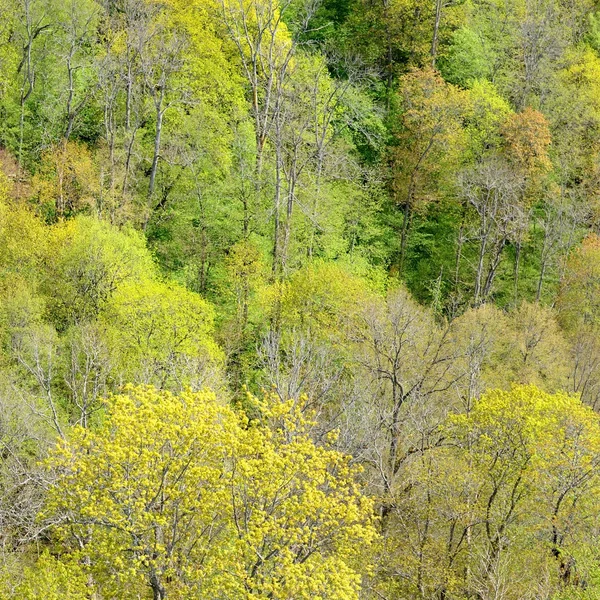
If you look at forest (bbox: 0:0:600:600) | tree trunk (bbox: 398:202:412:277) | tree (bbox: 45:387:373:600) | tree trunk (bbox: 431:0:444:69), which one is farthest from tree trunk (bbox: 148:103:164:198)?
tree (bbox: 45:387:373:600)

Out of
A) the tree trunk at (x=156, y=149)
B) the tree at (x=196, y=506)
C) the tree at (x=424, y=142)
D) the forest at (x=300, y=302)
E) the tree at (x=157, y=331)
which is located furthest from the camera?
the tree at (x=424, y=142)

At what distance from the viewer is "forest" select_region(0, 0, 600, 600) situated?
2381 cm

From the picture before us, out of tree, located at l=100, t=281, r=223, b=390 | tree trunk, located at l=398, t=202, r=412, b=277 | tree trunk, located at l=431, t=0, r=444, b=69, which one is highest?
tree trunk, located at l=431, t=0, r=444, b=69

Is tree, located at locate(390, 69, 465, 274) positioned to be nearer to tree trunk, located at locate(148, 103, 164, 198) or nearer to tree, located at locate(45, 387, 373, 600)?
tree trunk, located at locate(148, 103, 164, 198)

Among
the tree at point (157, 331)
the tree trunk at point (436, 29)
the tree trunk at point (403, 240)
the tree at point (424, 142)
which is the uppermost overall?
the tree trunk at point (436, 29)

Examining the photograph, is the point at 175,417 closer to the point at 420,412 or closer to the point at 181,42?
the point at 420,412

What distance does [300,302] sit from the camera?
44156 mm

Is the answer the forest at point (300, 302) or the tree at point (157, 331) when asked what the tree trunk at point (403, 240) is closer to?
the forest at point (300, 302)

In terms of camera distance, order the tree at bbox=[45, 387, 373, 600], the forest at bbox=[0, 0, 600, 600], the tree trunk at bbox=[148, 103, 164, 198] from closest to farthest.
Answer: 1. the tree at bbox=[45, 387, 373, 600]
2. the forest at bbox=[0, 0, 600, 600]
3. the tree trunk at bbox=[148, 103, 164, 198]

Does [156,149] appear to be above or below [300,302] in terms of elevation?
above

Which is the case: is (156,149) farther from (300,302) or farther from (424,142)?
(424,142)

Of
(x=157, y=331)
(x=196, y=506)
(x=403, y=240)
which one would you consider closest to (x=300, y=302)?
(x=157, y=331)

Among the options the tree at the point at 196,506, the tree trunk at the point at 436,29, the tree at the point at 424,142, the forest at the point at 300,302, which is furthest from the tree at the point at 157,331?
the tree trunk at the point at 436,29

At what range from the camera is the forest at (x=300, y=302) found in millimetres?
23812
